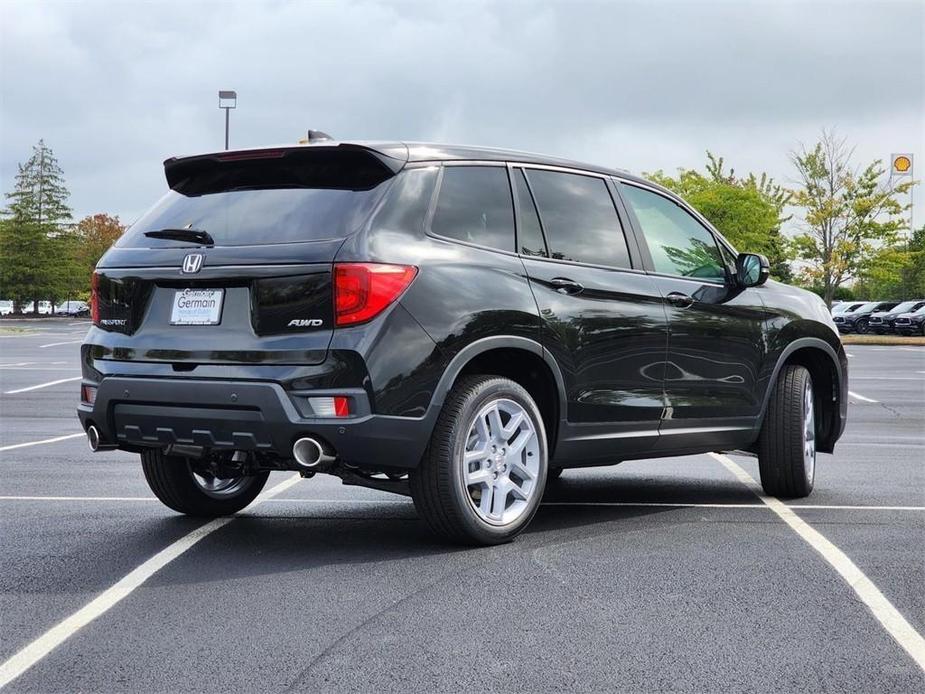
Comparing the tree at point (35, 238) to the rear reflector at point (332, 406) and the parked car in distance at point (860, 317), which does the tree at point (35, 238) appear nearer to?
the parked car in distance at point (860, 317)

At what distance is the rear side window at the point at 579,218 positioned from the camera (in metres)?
6.66

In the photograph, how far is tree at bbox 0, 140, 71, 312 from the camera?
339 ft

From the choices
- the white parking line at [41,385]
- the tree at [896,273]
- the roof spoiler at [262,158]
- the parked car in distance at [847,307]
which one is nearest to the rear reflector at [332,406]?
the roof spoiler at [262,158]

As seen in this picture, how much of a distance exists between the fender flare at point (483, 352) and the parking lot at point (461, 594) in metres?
0.75

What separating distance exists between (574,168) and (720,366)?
1.48 metres

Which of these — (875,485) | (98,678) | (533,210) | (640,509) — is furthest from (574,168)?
(98,678)

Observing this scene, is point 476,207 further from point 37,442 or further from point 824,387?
point 37,442

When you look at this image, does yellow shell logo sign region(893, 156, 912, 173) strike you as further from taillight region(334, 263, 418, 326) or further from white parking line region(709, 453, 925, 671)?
taillight region(334, 263, 418, 326)

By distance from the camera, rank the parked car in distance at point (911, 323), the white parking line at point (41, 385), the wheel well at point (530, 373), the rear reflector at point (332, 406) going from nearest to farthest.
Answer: the rear reflector at point (332, 406) < the wheel well at point (530, 373) < the white parking line at point (41, 385) < the parked car in distance at point (911, 323)

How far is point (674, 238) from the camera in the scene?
7.52 metres

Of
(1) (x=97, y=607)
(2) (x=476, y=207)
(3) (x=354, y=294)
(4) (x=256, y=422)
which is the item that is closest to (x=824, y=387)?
(2) (x=476, y=207)

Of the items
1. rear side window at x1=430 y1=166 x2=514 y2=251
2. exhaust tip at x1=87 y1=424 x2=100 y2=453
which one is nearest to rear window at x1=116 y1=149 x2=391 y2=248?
rear side window at x1=430 y1=166 x2=514 y2=251

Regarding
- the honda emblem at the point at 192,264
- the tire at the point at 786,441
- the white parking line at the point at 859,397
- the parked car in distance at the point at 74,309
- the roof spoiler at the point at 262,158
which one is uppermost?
the roof spoiler at the point at 262,158

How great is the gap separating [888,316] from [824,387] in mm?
51796
